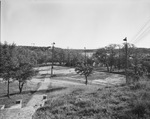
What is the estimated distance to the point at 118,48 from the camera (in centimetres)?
3894

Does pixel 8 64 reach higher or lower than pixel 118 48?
lower

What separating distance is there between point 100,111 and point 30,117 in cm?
362

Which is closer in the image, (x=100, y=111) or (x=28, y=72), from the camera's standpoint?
(x=100, y=111)

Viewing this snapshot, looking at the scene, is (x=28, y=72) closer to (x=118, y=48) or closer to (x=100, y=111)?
(x=100, y=111)

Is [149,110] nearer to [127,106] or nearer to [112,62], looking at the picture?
[127,106]

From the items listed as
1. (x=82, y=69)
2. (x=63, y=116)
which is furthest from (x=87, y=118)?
(x=82, y=69)

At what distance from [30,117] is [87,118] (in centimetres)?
300

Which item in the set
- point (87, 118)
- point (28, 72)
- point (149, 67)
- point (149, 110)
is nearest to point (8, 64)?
point (28, 72)

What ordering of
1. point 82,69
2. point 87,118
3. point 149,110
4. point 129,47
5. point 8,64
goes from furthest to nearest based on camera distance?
point 129,47 < point 82,69 < point 8,64 < point 87,118 < point 149,110

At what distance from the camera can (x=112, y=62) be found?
3728cm

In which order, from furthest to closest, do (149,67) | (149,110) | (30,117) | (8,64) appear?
1. (149,67)
2. (8,64)
3. (30,117)
4. (149,110)

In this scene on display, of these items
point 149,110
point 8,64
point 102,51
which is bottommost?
point 149,110

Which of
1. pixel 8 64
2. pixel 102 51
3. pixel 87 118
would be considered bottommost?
pixel 87 118

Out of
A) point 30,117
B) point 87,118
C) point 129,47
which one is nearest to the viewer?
point 87,118
